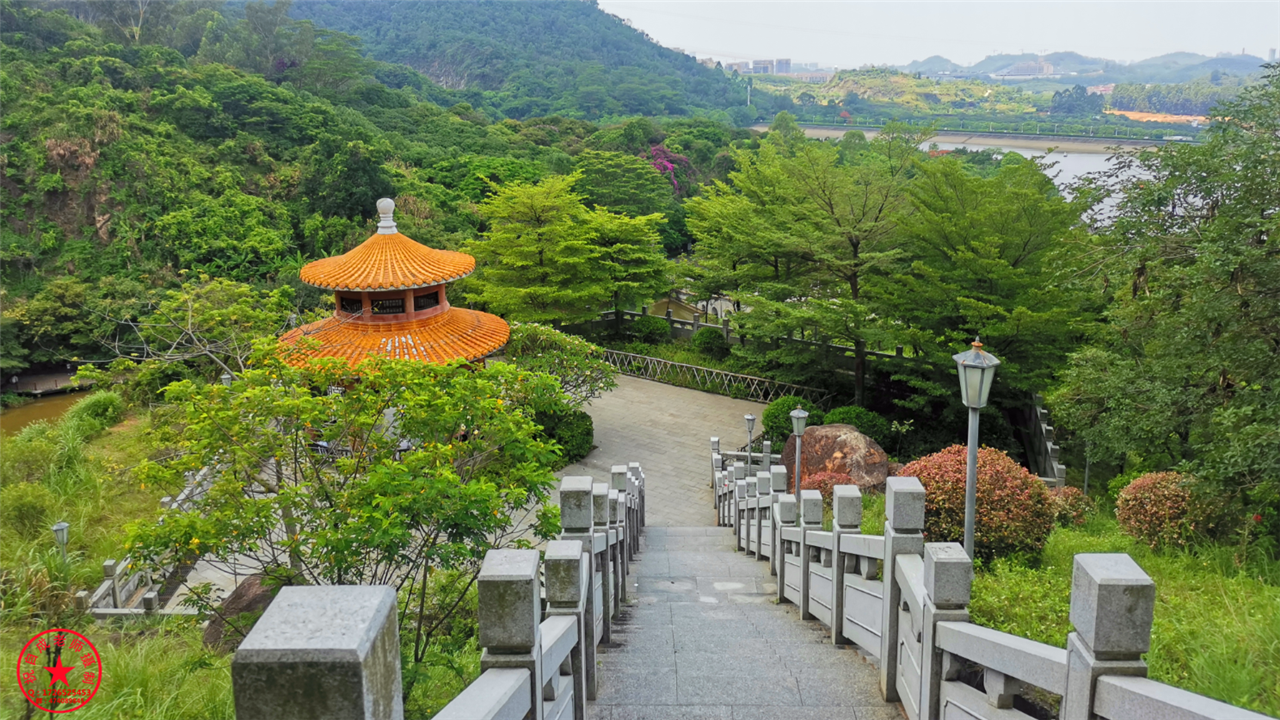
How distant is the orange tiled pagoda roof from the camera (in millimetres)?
14680

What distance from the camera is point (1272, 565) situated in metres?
5.98

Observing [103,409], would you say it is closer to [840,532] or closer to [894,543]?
[840,532]

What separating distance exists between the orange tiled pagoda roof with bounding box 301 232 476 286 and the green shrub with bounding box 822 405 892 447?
823 cm

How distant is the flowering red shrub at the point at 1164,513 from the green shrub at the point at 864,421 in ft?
33.7

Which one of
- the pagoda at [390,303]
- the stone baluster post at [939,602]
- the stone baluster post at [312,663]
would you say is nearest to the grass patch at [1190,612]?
the stone baluster post at [939,602]

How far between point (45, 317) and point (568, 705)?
28.9m

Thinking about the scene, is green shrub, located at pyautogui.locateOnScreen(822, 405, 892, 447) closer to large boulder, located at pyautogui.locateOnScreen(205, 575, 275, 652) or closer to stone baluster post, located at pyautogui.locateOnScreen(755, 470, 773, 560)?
stone baluster post, located at pyautogui.locateOnScreen(755, 470, 773, 560)

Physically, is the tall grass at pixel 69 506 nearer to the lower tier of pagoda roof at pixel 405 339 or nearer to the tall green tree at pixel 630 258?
the lower tier of pagoda roof at pixel 405 339

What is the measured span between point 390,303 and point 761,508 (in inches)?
322

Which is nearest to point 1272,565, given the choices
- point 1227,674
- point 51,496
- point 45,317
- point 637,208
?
point 1227,674

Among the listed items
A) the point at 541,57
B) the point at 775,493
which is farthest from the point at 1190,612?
the point at 541,57

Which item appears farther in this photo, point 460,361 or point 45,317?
point 45,317

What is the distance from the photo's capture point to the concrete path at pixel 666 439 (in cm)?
1631

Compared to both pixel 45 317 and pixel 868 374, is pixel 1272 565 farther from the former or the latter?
pixel 45 317
